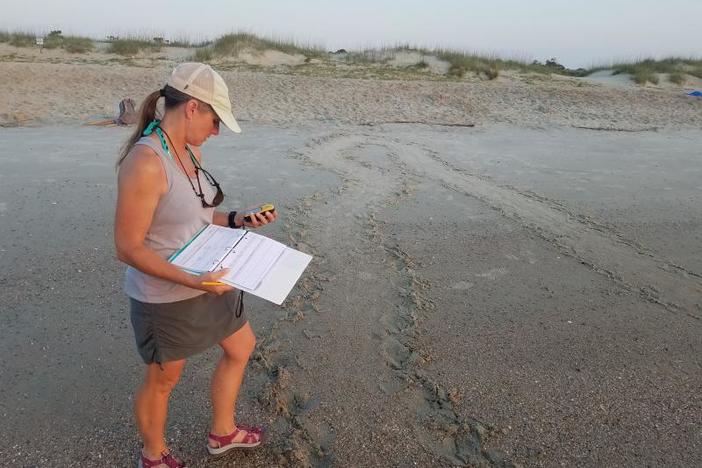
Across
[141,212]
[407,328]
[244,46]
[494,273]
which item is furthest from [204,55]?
[141,212]

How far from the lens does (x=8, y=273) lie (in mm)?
4543

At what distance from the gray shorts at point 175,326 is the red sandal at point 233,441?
61 centimetres

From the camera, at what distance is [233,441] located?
2.68 m

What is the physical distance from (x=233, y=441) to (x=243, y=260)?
1005 mm

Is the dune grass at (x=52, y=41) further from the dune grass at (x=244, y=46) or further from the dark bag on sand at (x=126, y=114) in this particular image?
the dark bag on sand at (x=126, y=114)

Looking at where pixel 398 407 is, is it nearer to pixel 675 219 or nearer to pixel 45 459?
pixel 45 459

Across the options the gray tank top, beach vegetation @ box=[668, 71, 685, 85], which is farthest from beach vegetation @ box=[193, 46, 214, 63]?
the gray tank top

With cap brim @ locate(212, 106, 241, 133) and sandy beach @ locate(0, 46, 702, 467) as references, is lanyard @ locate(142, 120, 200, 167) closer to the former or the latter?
cap brim @ locate(212, 106, 241, 133)

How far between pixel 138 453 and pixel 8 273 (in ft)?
Answer: 8.43

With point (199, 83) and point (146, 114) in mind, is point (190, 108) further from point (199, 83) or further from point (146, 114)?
point (146, 114)

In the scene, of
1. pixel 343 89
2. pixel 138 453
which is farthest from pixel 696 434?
pixel 343 89

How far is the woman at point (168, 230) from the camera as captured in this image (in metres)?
1.96

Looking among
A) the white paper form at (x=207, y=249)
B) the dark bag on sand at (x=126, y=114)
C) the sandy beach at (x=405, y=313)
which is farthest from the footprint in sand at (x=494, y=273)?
the dark bag on sand at (x=126, y=114)

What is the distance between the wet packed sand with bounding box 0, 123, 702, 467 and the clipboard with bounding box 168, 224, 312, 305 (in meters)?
1.02
